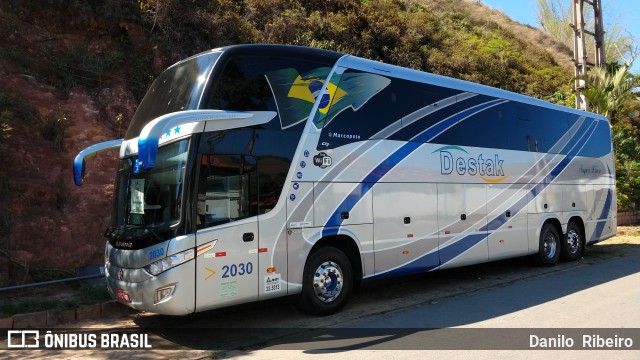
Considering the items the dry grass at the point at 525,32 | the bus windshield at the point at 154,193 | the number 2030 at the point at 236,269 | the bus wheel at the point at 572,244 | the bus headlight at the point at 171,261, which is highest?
the dry grass at the point at 525,32

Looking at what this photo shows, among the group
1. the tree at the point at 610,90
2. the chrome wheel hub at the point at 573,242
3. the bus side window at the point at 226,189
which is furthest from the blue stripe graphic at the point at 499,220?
the tree at the point at 610,90

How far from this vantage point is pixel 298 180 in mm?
7371

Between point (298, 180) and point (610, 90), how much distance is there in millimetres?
18091

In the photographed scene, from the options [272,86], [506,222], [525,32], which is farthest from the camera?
[525,32]

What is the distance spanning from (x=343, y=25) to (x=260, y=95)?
615 inches

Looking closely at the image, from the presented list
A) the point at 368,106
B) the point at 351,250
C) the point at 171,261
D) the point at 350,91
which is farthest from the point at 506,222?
the point at 171,261

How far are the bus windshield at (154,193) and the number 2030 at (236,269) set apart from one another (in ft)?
2.92

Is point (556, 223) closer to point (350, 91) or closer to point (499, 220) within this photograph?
point (499, 220)

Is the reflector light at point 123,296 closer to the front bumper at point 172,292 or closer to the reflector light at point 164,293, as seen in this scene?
the front bumper at point 172,292

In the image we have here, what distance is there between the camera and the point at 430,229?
9242 mm

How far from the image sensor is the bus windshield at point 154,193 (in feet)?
21.0

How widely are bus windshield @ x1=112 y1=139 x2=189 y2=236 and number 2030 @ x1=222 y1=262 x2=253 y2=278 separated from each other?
0.89 meters

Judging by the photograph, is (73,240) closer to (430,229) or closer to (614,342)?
(430,229)

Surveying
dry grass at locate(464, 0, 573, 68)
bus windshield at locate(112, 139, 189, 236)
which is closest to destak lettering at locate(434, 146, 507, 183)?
bus windshield at locate(112, 139, 189, 236)
